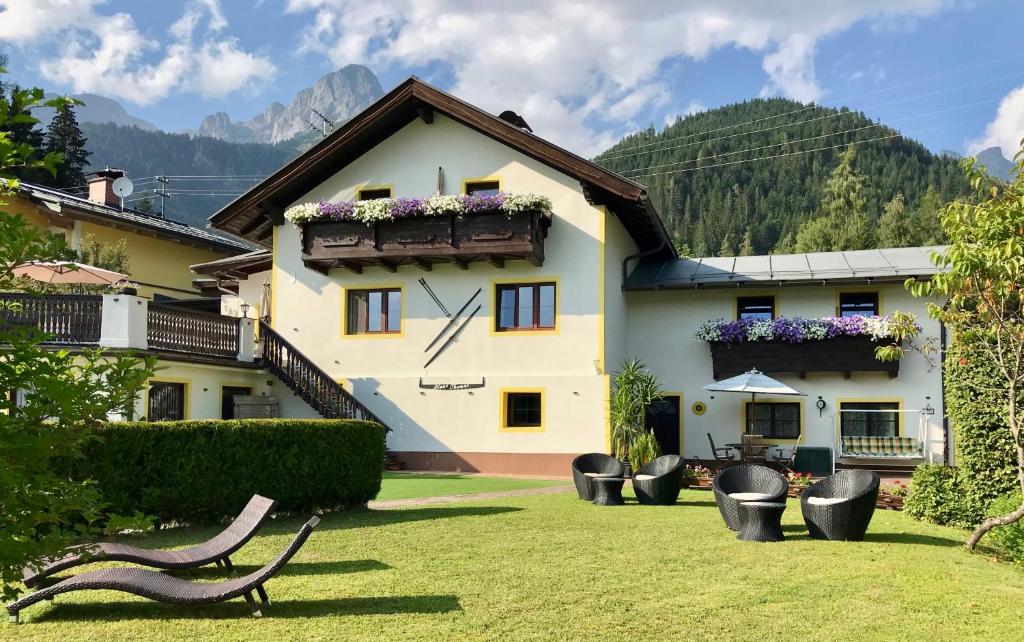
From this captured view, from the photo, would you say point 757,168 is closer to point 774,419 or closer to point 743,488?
point 774,419

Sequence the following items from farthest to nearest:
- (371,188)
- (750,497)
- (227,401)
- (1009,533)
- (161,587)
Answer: (371,188)
(227,401)
(750,497)
(1009,533)
(161,587)

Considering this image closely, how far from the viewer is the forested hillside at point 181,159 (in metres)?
164

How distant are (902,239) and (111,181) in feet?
141

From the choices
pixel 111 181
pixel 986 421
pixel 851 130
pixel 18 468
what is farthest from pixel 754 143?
pixel 18 468

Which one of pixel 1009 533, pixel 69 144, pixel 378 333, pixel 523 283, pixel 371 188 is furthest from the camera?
pixel 69 144

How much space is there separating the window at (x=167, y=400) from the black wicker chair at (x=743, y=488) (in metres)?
13.5

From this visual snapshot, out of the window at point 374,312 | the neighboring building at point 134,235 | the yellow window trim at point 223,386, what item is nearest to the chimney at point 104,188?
the neighboring building at point 134,235

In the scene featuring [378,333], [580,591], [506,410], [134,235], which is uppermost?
[134,235]

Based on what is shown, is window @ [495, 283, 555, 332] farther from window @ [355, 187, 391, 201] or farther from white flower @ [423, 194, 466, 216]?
window @ [355, 187, 391, 201]

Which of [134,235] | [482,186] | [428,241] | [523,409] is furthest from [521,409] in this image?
[134,235]

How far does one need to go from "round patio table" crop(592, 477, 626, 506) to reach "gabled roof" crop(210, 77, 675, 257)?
318 inches

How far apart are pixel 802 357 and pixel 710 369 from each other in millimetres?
2258

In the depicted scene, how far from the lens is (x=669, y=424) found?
73.2 ft

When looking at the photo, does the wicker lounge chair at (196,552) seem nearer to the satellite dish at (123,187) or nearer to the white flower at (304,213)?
the white flower at (304,213)
